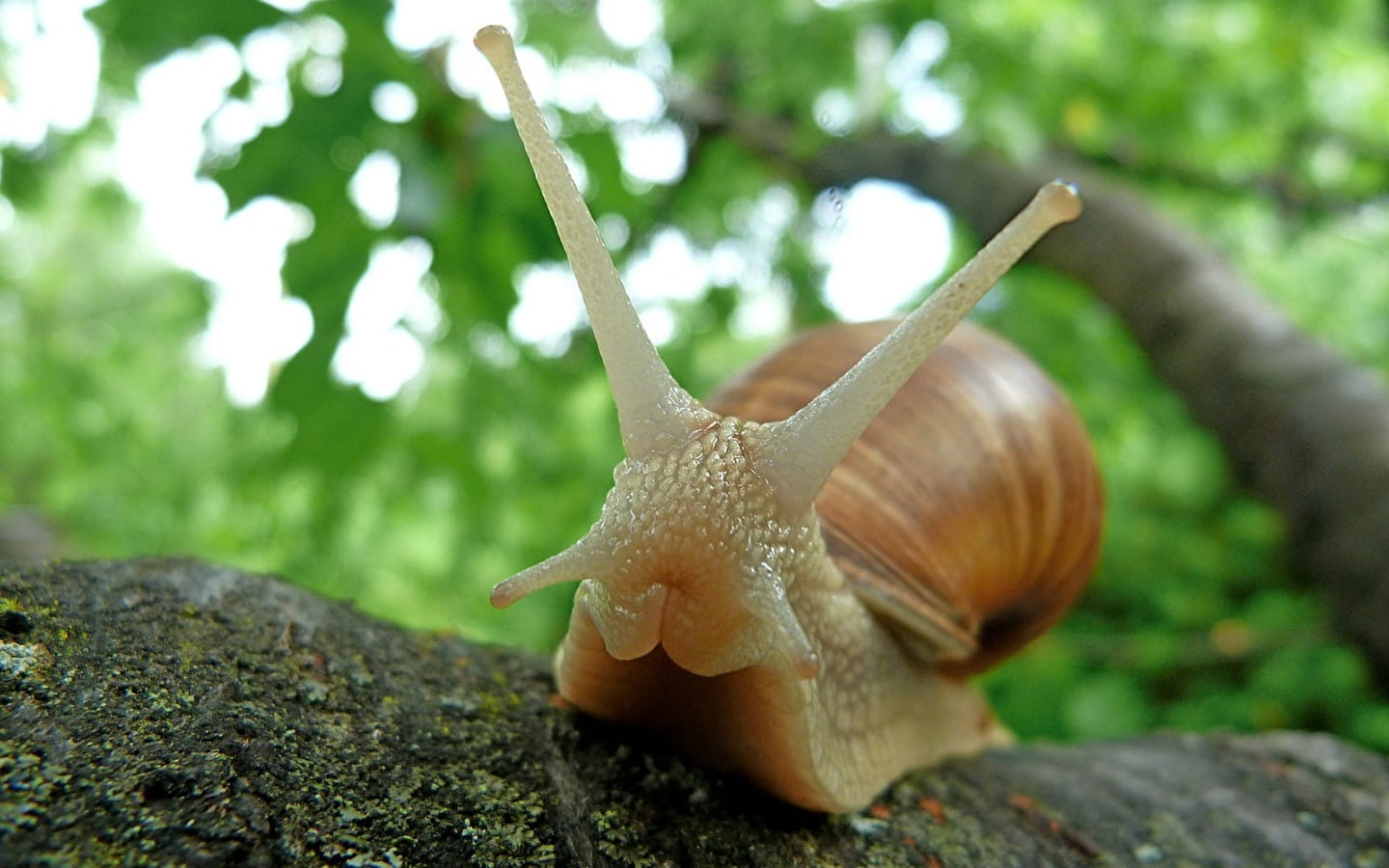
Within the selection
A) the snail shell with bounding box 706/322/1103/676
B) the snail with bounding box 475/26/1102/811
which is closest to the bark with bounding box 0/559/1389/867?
the snail with bounding box 475/26/1102/811

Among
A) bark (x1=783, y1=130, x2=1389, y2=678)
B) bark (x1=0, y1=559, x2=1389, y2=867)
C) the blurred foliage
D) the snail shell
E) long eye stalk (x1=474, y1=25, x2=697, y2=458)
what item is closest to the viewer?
bark (x1=0, y1=559, x2=1389, y2=867)

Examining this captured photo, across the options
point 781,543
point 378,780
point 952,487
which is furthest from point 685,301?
point 378,780

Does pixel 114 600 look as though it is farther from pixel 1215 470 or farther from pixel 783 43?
pixel 1215 470

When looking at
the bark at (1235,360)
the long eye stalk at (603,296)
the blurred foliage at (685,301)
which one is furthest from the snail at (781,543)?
the bark at (1235,360)

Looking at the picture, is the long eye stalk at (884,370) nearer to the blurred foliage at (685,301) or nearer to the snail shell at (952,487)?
the snail shell at (952,487)

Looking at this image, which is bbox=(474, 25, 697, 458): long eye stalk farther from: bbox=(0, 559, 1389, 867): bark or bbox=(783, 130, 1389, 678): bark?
bbox=(783, 130, 1389, 678): bark

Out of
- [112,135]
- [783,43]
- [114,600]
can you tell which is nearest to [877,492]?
[114,600]
